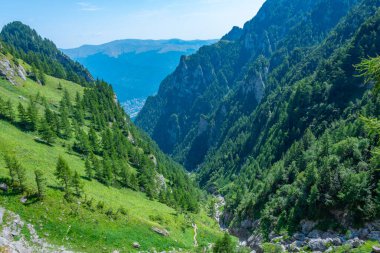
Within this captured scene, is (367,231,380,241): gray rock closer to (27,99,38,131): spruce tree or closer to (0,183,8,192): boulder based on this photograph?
(0,183,8,192): boulder

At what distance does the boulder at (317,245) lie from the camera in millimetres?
53031

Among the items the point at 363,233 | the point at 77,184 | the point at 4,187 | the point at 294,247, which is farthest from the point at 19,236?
the point at 363,233

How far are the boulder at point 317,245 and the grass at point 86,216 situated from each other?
23.2m

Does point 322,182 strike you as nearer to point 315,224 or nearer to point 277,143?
point 315,224

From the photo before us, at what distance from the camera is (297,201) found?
69875 millimetres

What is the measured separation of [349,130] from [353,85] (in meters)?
73.8

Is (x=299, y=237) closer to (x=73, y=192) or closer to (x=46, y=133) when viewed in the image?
(x=73, y=192)

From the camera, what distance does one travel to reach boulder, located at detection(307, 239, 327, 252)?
53.0 m

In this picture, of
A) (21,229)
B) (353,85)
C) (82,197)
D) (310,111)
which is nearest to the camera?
(21,229)

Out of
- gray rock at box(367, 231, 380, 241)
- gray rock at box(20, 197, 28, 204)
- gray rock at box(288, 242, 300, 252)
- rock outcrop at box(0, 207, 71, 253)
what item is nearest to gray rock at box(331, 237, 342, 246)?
gray rock at box(367, 231, 380, 241)

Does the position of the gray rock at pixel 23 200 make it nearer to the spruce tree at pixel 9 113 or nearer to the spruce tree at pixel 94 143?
the spruce tree at pixel 9 113

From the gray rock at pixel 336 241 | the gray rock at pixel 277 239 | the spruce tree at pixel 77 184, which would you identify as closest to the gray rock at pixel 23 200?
the spruce tree at pixel 77 184

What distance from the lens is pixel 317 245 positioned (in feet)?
176

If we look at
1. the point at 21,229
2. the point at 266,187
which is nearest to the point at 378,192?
the point at 266,187
